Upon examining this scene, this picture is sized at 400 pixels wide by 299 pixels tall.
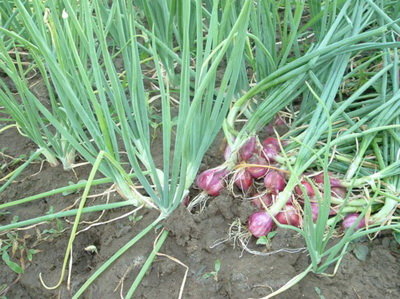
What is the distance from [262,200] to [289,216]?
9 centimetres

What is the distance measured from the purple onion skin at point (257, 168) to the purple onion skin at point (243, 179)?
0.05ft

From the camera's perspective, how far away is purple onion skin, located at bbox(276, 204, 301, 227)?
1272 mm

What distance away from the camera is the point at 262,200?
1.32 meters

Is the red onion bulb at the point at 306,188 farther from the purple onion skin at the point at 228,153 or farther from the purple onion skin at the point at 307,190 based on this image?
the purple onion skin at the point at 228,153

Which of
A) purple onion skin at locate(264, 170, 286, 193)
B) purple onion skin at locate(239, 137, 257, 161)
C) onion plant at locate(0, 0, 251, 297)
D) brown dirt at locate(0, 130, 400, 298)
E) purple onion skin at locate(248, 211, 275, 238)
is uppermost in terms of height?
onion plant at locate(0, 0, 251, 297)

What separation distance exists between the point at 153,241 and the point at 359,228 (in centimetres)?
54

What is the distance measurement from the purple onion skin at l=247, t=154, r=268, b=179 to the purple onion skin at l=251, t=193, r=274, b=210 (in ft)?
0.20

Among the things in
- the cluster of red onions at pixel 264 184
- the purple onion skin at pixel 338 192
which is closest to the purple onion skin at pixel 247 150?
the cluster of red onions at pixel 264 184

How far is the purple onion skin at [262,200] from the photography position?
132cm

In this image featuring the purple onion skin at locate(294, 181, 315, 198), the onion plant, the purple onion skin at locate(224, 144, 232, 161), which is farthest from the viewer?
the purple onion skin at locate(224, 144, 232, 161)

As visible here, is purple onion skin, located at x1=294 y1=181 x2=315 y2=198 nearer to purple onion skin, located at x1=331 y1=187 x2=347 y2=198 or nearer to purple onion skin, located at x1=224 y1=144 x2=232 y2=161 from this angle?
purple onion skin, located at x1=331 y1=187 x2=347 y2=198

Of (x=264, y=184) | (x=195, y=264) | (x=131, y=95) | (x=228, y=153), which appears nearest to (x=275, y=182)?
(x=264, y=184)

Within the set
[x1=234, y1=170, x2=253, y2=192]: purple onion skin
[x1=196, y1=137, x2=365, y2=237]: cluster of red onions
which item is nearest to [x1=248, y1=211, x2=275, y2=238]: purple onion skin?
[x1=196, y1=137, x2=365, y2=237]: cluster of red onions

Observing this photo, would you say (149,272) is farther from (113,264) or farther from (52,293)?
(52,293)
